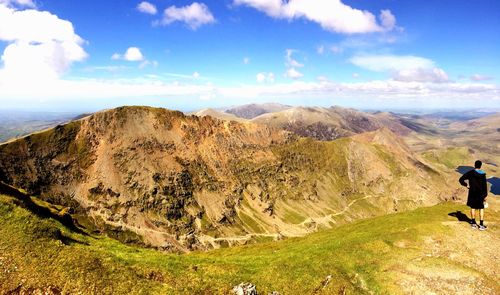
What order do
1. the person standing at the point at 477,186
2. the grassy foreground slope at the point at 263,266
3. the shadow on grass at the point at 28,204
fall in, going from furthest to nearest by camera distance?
the person standing at the point at 477,186 < the shadow on grass at the point at 28,204 < the grassy foreground slope at the point at 263,266

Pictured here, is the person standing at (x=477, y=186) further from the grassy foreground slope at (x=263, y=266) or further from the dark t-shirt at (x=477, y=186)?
the grassy foreground slope at (x=263, y=266)

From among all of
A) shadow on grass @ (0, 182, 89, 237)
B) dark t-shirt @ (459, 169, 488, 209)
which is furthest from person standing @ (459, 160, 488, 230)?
shadow on grass @ (0, 182, 89, 237)

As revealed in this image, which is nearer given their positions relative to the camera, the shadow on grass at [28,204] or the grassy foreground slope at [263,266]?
the grassy foreground slope at [263,266]

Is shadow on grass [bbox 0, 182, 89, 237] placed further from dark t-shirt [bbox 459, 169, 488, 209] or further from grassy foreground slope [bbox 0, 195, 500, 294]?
dark t-shirt [bbox 459, 169, 488, 209]

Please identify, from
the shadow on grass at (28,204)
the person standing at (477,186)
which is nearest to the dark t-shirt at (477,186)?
the person standing at (477,186)

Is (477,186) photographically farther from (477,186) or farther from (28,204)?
(28,204)

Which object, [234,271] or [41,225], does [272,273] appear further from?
[41,225]

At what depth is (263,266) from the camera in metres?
33.8

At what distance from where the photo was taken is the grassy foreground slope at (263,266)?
22.9 metres

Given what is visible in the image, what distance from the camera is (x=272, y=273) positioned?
101 ft

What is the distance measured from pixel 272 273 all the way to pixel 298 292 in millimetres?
3214

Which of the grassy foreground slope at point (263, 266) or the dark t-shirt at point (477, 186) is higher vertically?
the dark t-shirt at point (477, 186)

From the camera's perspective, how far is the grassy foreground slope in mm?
22859

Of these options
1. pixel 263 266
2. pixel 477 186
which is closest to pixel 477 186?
pixel 477 186
